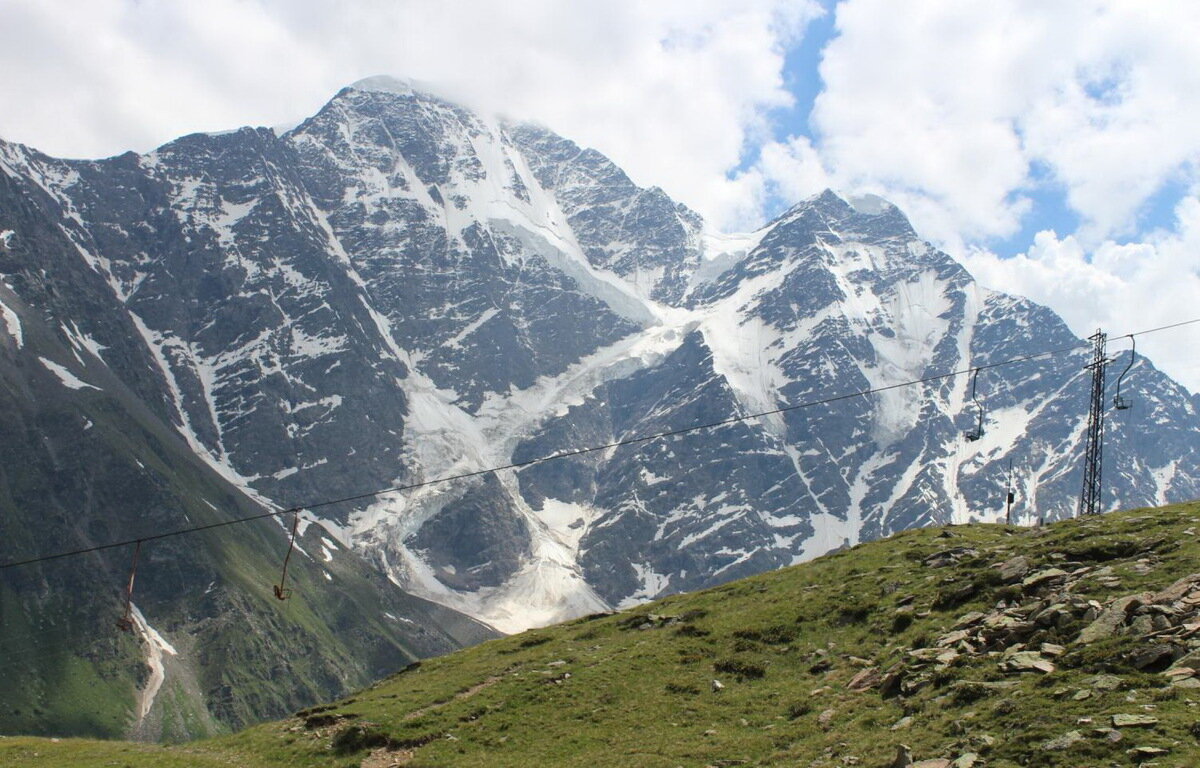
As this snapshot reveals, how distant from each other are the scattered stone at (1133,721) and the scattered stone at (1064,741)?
91 centimetres

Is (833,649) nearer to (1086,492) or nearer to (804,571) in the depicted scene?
(804,571)

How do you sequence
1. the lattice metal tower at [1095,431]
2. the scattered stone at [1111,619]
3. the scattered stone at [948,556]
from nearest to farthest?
the scattered stone at [1111,619] → the scattered stone at [948,556] → the lattice metal tower at [1095,431]

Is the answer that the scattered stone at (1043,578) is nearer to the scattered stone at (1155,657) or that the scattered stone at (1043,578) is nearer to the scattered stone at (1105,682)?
the scattered stone at (1155,657)

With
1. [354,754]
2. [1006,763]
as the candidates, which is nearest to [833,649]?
[1006,763]

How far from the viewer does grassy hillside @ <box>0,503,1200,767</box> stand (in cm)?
2734

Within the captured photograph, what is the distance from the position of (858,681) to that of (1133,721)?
11765 mm

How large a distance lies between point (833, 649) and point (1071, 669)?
12701 millimetres

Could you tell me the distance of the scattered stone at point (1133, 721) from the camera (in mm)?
24781

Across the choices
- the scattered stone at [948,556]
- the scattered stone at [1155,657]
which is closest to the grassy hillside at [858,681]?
the scattered stone at [1155,657]

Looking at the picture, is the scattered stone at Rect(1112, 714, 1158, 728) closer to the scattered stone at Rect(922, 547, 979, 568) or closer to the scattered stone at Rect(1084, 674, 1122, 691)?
the scattered stone at Rect(1084, 674, 1122, 691)

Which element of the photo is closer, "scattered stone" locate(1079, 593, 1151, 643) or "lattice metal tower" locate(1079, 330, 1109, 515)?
"scattered stone" locate(1079, 593, 1151, 643)

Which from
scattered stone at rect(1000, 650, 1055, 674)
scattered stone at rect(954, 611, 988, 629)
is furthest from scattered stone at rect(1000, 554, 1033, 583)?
scattered stone at rect(1000, 650, 1055, 674)

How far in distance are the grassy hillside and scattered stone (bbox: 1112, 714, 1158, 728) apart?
0.06m

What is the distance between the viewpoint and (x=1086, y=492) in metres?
75.4
